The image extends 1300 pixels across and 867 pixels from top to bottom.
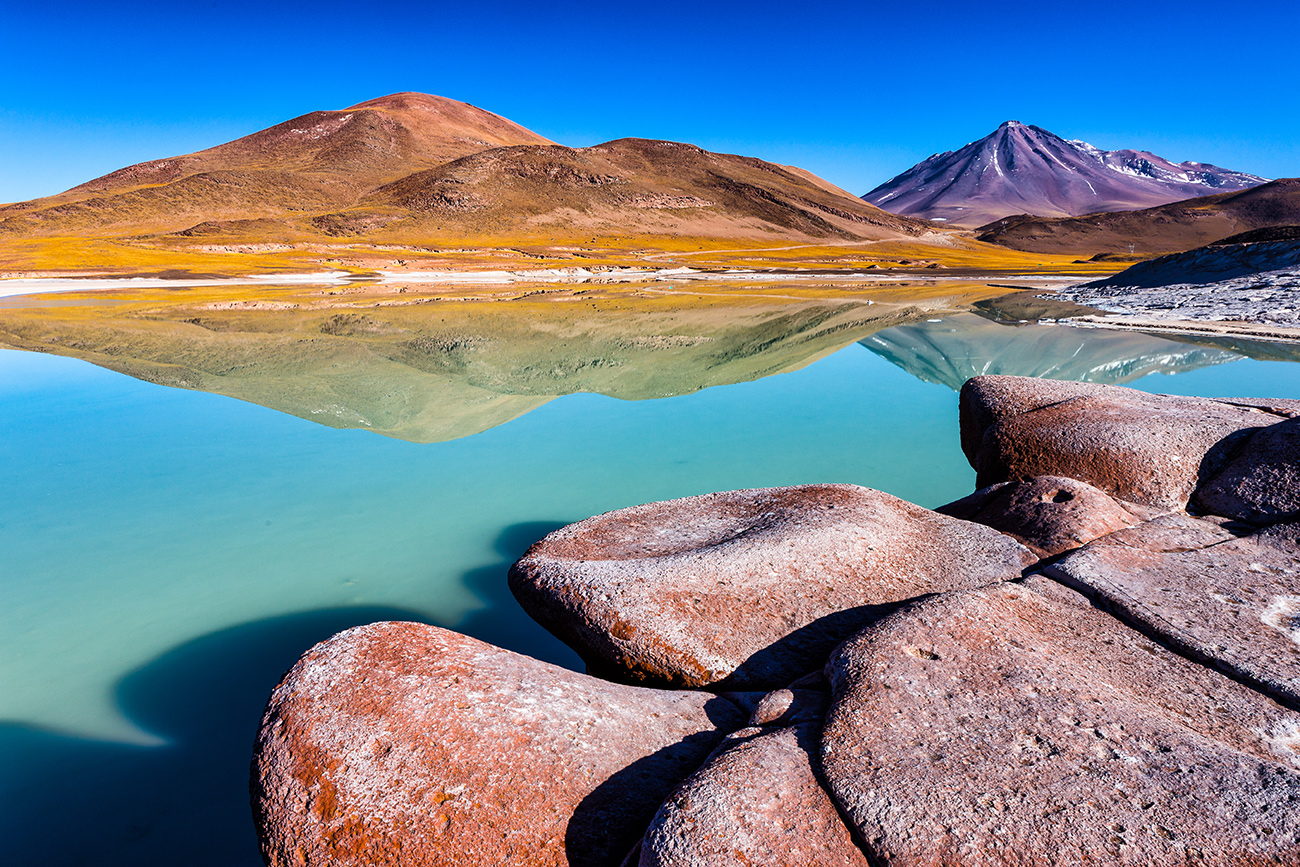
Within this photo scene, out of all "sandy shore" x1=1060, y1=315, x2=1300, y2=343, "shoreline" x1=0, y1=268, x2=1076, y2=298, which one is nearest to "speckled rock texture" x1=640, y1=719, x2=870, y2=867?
"sandy shore" x1=1060, y1=315, x2=1300, y2=343

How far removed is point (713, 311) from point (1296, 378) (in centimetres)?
1988

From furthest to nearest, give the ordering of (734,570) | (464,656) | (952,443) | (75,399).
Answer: (75,399), (952,443), (734,570), (464,656)

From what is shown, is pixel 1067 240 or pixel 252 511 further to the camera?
pixel 1067 240

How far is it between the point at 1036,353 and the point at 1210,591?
16417mm

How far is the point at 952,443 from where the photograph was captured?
11.3 meters

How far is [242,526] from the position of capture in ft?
26.3

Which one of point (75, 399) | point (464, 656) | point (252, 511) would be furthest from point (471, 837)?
point (75, 399)

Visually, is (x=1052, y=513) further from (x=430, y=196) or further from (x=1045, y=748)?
(x=430, y=196)

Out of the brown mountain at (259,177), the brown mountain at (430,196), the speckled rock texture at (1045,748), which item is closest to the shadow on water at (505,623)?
the speckled rock texture at (1045,748)

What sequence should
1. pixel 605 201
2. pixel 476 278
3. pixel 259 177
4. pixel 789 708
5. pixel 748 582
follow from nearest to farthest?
pixel 789 708
pixel 748 582
pixel 476 278
pixel 605 201
pixel 259 177

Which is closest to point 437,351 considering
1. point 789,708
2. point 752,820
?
point 789,708

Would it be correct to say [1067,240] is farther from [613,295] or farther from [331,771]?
[331,771]

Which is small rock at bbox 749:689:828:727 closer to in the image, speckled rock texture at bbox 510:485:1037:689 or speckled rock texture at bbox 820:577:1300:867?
speckled rock texture at bbox 820:577:1300:867

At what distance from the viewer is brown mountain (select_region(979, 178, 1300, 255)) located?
557 feet
